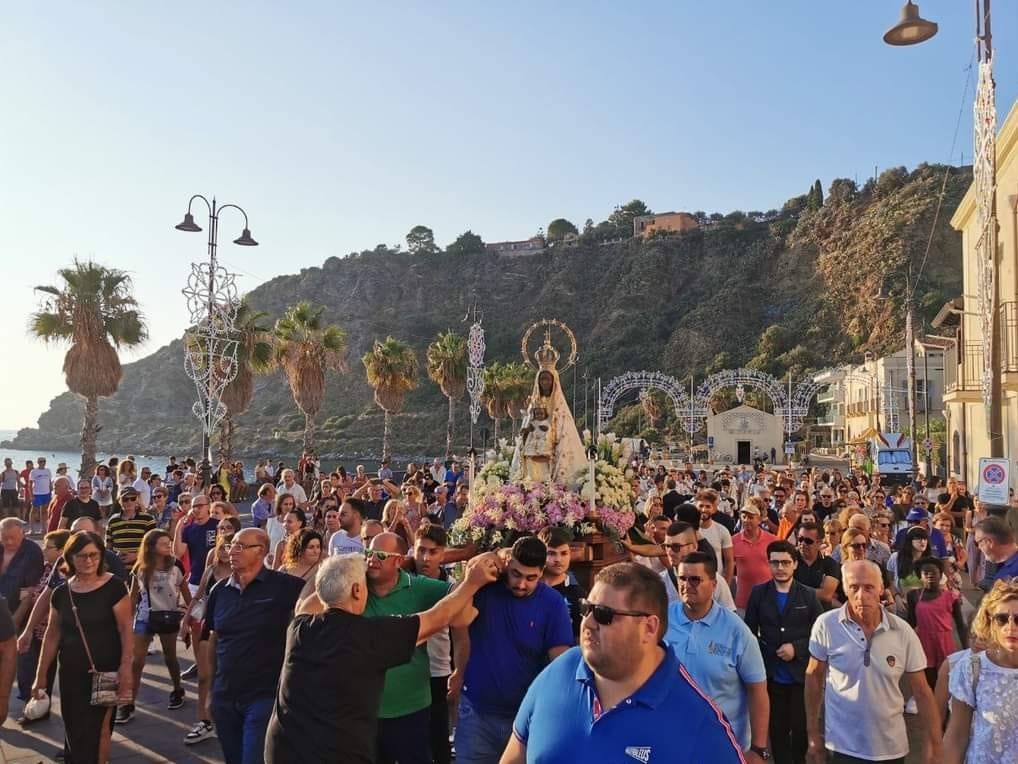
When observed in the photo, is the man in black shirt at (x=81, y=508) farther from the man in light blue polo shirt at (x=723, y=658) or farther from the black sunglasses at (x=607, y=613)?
the black sunglasses at (x=607, y=613)

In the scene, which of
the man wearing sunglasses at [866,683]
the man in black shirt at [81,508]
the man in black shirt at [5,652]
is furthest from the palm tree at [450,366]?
the man wearing sunglasses at [866,683]

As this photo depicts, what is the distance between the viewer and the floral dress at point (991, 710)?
3.36 m

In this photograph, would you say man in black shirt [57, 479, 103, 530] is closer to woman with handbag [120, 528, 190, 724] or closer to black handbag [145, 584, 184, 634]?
woman with handbag [120, 528, 190, 724]

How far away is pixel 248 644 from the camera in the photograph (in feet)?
15.3

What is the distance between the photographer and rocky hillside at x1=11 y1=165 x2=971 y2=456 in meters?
94.8

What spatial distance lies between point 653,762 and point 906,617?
16.6ft

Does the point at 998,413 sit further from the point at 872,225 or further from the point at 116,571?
the point at 872,225

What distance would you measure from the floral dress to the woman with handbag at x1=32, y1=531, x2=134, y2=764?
4430 millimetres

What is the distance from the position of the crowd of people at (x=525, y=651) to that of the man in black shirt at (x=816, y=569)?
21 mm

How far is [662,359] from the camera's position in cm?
10419

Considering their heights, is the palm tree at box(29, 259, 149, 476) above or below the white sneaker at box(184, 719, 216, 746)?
above

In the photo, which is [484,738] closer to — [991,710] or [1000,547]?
[991,710]

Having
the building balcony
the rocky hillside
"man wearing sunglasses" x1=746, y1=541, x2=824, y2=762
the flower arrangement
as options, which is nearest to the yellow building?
the building balcony

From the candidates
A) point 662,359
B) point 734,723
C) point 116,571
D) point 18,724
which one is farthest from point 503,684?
point 662,359
